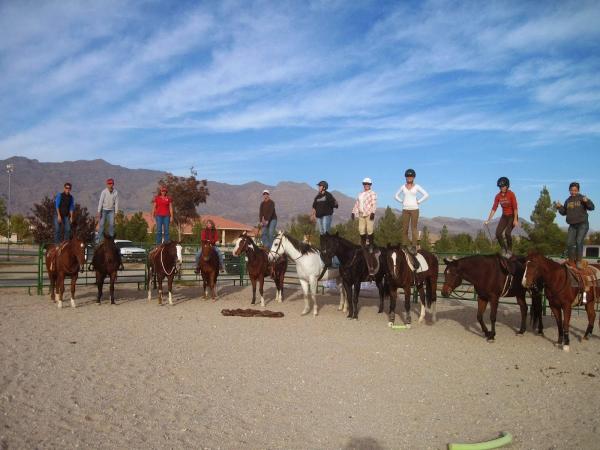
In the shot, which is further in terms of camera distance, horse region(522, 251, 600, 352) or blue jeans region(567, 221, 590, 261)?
blue jeans region(567, 221, 590, 261)

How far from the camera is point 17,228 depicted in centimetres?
5675

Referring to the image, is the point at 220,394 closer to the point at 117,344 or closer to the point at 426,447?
the point at 426,447

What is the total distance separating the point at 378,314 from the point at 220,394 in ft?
24.8

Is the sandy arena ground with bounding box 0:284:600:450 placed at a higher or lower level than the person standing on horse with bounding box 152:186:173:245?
lower

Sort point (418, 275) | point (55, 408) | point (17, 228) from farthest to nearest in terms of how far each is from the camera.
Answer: point (17, 228)
point (418, 275)
point (55, 408)

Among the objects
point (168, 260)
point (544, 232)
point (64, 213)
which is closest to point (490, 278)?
point (168, 260)

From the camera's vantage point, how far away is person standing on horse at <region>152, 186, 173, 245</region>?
1423 centimetres

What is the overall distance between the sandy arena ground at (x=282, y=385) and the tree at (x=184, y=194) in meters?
44.3

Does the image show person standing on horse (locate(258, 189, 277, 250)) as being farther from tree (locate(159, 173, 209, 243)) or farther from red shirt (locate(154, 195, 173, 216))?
tree (locate(159, 173, 209, 243))

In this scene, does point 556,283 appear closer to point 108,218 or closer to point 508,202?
point 508,202

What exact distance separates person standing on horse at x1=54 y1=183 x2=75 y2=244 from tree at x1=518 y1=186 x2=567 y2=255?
31.7 meters

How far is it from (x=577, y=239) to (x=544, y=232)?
28191 mm

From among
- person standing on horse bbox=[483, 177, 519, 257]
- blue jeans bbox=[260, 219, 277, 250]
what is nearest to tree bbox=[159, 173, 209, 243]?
blue jeans bbox=[260, 219, 277, 250]

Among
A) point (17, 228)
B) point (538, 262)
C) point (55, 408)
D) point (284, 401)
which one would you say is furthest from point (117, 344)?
point (17, 228)
